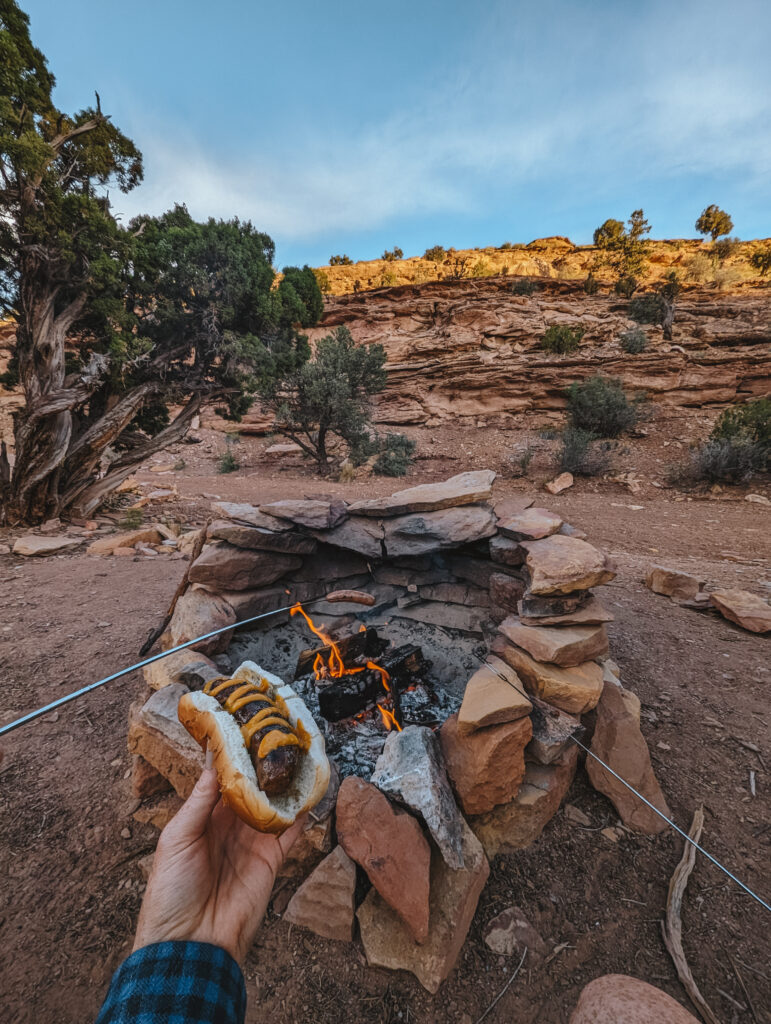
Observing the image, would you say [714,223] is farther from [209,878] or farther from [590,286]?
[209,878]

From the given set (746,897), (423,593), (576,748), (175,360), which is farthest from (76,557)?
(746,897)

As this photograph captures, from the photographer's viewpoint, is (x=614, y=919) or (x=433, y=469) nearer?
(x=614, y=919)

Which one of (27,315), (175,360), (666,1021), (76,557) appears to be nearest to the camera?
(666,1021)

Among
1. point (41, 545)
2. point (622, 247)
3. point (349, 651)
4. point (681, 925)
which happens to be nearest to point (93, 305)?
point (41, 545)

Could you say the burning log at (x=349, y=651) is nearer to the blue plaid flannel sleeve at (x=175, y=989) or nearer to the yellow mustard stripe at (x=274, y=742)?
the yellow mustard stripe at (x=274, y=742)

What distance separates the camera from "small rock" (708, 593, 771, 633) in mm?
3123

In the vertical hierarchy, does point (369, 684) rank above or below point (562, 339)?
below

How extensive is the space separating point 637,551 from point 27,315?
1014 centimetres

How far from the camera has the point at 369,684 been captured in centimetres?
251

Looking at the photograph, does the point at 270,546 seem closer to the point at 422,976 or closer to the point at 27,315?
the point at 422,976

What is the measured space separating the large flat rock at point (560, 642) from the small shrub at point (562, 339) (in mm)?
15511

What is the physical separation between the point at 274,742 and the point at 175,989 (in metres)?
0.57

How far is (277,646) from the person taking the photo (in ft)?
9.43

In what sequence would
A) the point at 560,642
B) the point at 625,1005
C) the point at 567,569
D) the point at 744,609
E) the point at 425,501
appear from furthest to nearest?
1. the point at 744,609
2. the point at 425,501
3. the point at 567,569
4. the point at 560,642
5. the point at 625,1005
